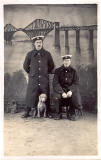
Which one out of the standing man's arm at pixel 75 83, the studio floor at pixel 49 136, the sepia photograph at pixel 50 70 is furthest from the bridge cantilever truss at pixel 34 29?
the studio floor at pixel 49 136

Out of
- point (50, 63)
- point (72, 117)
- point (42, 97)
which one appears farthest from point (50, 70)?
point (72, 117)

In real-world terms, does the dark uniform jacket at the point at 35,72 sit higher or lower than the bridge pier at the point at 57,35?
lower

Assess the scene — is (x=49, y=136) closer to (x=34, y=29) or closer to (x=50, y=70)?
(x=50, y=70)

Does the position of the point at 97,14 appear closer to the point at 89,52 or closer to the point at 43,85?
the point at 89,52

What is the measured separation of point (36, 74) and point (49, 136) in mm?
307

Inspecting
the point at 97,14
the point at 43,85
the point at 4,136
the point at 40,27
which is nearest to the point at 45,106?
the point at 43,85

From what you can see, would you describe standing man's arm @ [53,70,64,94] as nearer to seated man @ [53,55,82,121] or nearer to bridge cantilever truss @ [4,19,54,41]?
seated man @ [53,55,82,121]

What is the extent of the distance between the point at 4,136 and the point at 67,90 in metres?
0.38

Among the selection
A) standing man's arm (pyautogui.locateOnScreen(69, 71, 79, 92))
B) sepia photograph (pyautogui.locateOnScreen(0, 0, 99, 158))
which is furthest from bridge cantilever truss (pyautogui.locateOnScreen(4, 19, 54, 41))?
standing man's arm (pyautogui.locateOnScreen(69, 71, 79, 92))

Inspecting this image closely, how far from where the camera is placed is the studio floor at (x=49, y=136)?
111 cm

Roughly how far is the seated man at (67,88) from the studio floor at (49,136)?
51 millimetres

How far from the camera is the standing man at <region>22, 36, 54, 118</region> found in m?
1.13

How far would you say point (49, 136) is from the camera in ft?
3.65

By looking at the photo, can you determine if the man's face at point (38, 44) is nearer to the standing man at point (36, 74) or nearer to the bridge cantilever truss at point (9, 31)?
the standing man at point (36, 74)
